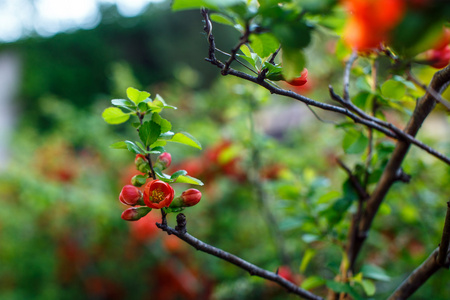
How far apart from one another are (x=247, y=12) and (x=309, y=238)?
51 cm

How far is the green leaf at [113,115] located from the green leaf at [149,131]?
49mm

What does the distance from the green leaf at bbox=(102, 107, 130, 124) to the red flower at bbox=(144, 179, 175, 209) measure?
112 millimetres

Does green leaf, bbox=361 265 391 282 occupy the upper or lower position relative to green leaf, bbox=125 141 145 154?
lower

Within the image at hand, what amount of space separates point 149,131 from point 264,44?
7.2 inches

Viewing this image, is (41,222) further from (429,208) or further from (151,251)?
(429,208)

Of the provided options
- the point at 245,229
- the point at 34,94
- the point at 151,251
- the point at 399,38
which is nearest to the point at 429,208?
the point at 245,229

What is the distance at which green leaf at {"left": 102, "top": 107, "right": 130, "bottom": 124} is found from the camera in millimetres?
459

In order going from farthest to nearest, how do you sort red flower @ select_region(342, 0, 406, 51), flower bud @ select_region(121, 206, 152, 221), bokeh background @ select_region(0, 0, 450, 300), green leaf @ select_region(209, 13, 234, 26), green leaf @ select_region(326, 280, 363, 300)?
bokeh background @ select_region(0, 0, 450, 300) → green leaf @ select_region(326, 280, 363, 300) → flower bud @ select_region(121, 206, 152, 221) → green leaf @ select_region(209, 13, 234, 26) → red flower @ select_region(342, 0, 406, 51)

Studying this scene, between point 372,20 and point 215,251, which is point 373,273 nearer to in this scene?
point 215,251

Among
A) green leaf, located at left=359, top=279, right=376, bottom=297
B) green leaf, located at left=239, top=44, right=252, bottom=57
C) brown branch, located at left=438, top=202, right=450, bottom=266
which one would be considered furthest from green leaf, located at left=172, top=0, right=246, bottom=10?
green leaf, located at left=359, top=279, right=376, bottom=297

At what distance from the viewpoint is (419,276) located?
0.51 m

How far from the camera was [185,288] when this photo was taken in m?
1.71

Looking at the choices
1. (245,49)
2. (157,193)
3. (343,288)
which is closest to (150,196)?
(157,193)

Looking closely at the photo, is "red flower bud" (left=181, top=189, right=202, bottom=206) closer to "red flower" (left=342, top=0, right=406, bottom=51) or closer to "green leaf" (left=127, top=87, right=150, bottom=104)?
"green leaf" (left=127, top=87, right=150, bottom=104)
